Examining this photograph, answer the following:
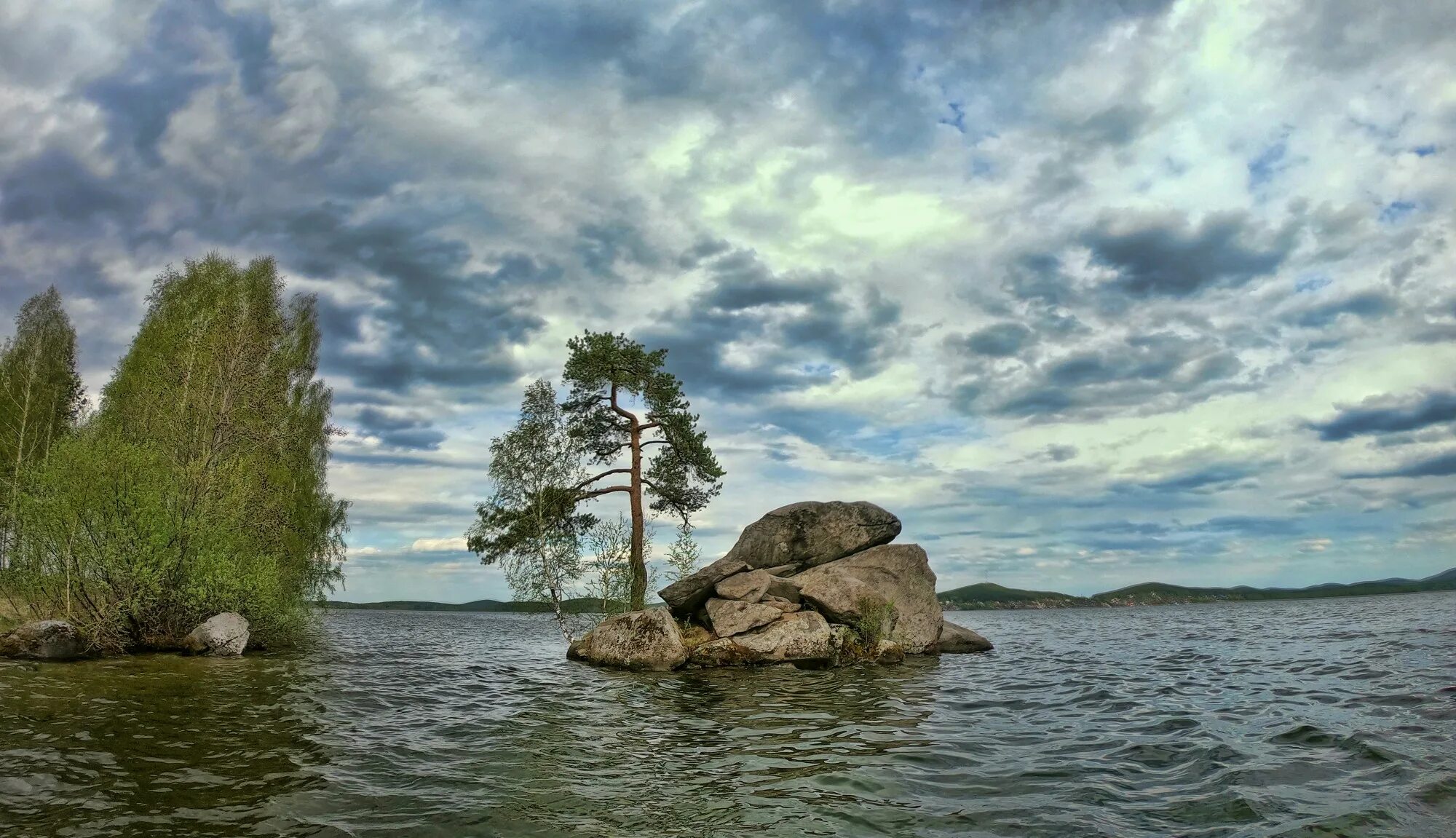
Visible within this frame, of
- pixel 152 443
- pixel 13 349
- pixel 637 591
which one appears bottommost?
pixel 637 591

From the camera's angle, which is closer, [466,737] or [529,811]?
[529,811]

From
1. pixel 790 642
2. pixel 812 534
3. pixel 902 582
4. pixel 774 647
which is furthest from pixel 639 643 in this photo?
pixel 902 582

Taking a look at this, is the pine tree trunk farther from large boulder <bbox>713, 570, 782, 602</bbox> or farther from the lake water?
the lake water

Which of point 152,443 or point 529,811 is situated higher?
point 152,443

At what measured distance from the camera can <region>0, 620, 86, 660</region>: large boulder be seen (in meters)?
23.0

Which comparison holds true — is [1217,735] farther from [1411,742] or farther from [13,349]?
[13,349]

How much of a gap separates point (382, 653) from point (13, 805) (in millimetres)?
24929

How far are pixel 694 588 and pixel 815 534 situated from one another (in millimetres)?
6185

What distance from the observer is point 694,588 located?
29609 millimetres

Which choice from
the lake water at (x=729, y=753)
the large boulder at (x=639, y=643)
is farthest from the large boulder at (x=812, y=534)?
the lake water at (x=729, y=753)

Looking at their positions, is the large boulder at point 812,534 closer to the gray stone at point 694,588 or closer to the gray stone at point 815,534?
the gray stone at point 815,534

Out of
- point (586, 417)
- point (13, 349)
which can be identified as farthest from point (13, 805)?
point (13, 349)

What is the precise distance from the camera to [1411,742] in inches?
432

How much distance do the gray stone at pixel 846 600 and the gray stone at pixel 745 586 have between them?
5.10 ft
